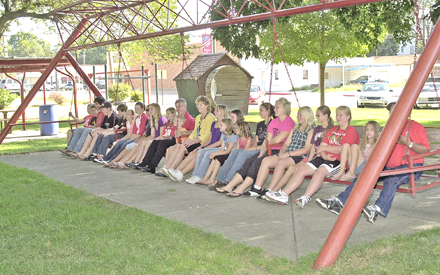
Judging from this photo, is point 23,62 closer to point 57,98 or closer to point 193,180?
point 193,180

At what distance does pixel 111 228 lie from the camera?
5164mm

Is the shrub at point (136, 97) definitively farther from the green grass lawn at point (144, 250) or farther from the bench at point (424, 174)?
the green grass lawn at point (144, 250)

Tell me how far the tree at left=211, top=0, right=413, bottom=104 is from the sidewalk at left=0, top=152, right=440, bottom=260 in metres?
3.79

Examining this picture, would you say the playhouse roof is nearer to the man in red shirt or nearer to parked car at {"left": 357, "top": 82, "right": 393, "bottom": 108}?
parked car at {"left": 357, "top": 82, "right": 393, "bottom": 108}

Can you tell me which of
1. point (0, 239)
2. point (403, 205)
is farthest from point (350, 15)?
point (0, 239)

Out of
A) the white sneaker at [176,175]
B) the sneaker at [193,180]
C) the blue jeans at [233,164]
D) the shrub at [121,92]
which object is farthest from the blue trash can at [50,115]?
the shrub at [121,92]

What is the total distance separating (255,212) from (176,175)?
228cm

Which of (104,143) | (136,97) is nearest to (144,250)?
(104,143)

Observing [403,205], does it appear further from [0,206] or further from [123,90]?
[123,90]

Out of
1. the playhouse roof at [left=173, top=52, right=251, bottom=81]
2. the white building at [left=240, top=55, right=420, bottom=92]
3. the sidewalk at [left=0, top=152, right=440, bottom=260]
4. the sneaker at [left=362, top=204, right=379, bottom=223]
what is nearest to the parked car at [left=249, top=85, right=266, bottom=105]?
the playhouse roof at [left=173, top=52, right=251, bottom=81]

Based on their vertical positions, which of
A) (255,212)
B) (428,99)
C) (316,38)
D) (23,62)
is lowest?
(255,212)

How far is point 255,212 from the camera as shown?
19.2ft

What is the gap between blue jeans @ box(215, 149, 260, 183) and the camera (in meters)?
7.04

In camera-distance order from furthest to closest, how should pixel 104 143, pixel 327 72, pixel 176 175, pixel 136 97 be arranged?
pixel 327 72 < pixel 136 97 < pixel 104 143 < pixel 176 175
